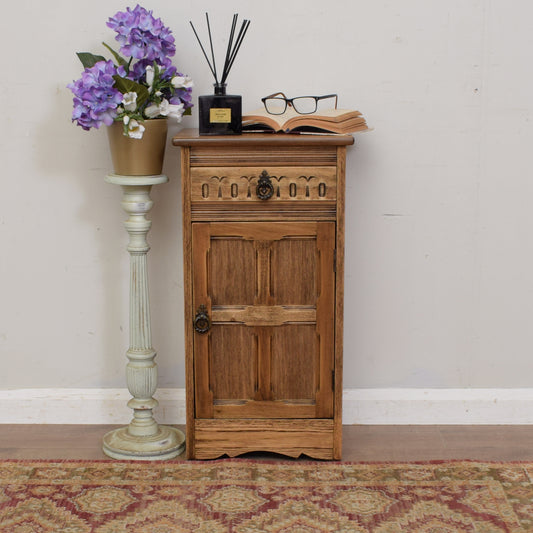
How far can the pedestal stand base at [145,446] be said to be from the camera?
2885 mm

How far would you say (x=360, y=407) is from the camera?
10.5 feet

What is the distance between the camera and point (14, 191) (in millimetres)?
3088

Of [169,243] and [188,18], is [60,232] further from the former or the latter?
[188,18]

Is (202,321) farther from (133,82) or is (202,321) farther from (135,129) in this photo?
(133,82)

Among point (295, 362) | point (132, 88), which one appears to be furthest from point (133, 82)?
point (295, 362)

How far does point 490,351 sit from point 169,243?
1286 millimetres

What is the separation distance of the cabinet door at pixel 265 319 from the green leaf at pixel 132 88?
441 mm

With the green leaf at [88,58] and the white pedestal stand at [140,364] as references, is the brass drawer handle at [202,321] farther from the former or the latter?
the green leaf at [88,58]

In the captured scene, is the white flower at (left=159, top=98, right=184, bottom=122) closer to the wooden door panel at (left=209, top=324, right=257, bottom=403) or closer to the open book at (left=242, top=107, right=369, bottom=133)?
the open book at (left=242, top=107, right=369, bottom=133)

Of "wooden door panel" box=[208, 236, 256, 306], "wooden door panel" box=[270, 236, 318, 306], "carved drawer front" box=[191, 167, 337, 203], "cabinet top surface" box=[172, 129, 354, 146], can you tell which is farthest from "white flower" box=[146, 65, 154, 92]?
"wooden door panel" box=[270, 236, 318, 306]

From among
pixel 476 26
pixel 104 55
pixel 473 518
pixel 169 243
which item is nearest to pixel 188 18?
pixel 104 55

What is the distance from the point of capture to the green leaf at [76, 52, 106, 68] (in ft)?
9.01

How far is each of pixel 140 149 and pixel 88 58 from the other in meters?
0.35

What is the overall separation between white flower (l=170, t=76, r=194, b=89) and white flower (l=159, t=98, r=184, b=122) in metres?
0.06
